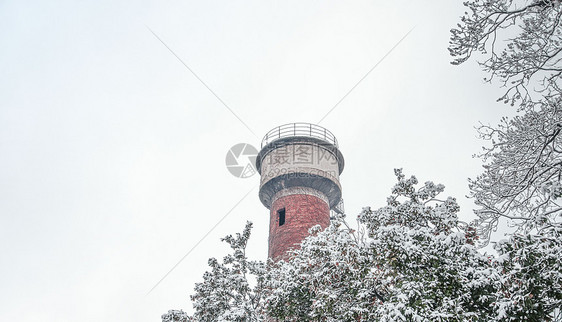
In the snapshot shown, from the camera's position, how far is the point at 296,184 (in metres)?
17.8

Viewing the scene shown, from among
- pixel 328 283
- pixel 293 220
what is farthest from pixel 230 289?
pixel 293 220

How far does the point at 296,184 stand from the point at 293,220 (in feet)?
5.63

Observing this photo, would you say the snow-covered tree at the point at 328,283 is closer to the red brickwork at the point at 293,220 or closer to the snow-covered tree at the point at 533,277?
the snow-covered tree at the point at 533,277

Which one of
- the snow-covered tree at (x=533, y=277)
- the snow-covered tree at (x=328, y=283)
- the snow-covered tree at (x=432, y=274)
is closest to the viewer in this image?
the snow-covered tree at (x=533, y=277)

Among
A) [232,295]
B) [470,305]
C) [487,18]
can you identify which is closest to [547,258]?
[470,305]

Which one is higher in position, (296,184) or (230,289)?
(296,184)

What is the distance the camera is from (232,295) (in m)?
10.8

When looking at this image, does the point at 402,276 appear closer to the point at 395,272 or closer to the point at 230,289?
the point at 395,272

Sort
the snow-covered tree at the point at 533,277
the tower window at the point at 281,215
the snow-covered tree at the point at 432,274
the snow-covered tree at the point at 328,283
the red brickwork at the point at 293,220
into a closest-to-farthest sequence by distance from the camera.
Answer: the snow-covered tree at the point at 533,277 → the snow-covered tree at the point at 432,274 → the snow-covered tree at the point at 328,283 → the red brickwork at the point at 293,220 → the tower window at the point at 281,215

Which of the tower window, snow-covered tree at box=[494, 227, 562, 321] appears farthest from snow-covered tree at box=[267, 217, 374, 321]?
the tower window

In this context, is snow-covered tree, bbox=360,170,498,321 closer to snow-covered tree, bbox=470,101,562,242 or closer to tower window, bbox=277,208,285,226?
snow-covered tree, bbox=470,101,562,242

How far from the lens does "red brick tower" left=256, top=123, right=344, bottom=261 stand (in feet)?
55.4

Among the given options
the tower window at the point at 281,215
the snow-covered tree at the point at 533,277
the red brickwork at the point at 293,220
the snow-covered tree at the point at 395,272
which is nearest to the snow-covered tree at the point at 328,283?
the snow-covered tree at the point at 395,272

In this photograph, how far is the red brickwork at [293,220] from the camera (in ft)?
53.8
